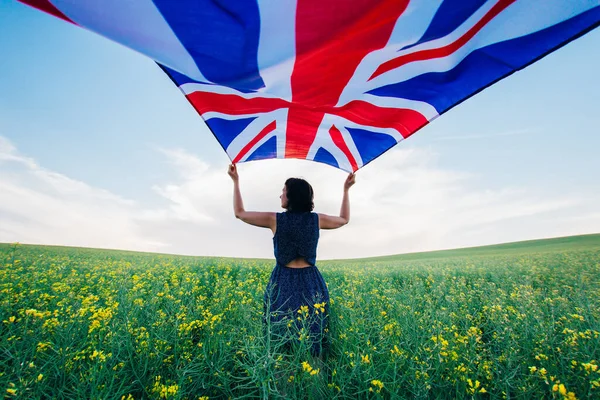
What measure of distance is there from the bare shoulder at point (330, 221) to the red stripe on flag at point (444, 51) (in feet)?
4.97

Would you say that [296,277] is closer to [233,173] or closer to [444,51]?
[233,173]

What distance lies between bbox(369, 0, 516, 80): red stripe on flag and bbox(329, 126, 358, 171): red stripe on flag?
97cm

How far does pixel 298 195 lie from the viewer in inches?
112

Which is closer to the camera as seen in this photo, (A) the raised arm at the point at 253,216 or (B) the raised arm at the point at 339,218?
(A) the raised arm at the point at 253,216

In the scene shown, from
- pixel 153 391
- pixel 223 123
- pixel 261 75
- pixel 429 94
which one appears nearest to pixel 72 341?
pixel 153 391

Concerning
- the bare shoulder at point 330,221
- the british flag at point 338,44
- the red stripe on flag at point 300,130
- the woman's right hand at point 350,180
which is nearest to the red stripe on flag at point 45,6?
the british flag at point 338,44

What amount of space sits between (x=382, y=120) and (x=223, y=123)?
151 cm

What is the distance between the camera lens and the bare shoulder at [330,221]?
2.99m

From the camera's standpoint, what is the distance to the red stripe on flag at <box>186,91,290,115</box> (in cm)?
218

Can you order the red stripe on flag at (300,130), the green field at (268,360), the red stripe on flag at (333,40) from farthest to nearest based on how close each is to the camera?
the red stripe on flag at (300,130) → the green field at (268,360) → the red stripe on flag at (333,40)

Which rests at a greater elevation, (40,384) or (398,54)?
(398,54)

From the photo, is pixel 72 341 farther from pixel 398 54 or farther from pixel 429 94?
pixel 429 94

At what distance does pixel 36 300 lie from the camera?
3709 mm

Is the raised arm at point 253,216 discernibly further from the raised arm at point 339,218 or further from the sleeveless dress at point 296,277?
the raised arm at point 339,218
